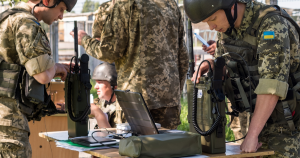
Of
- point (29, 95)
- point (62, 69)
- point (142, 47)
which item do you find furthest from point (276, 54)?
point (29, 95)

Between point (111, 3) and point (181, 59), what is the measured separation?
0.93 m

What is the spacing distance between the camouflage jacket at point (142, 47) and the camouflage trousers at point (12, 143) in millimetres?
1137

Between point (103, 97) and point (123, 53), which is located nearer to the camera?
point (123, 53)

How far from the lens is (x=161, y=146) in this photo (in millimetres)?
2189

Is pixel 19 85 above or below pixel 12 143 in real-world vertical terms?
above

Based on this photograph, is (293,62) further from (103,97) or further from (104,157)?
(103,97)

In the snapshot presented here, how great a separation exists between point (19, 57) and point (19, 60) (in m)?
0.13

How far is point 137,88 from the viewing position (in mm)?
3559

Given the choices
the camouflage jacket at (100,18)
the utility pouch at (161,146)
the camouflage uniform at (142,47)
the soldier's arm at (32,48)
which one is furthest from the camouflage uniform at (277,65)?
the soldier's arm at (32,48)

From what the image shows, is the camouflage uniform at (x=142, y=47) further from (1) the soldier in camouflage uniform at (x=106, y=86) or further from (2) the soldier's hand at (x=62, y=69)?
(1) the soldier in camouflage uniform at (x=106, y=86)

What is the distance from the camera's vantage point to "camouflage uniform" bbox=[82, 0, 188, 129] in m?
3.54

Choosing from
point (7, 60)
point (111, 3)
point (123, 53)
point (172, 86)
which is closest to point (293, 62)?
point (172, 86)

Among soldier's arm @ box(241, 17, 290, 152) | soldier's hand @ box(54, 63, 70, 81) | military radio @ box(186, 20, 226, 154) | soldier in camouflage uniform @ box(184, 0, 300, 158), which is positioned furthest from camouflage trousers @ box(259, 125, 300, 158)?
soldier's hand @ box(54, 63, 70, 81)

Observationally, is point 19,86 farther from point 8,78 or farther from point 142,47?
point 142,47
